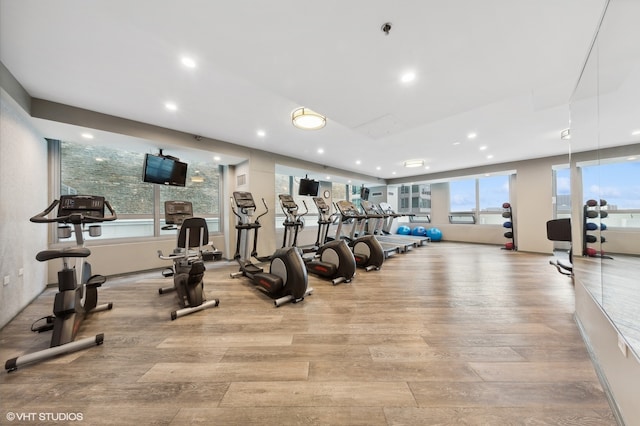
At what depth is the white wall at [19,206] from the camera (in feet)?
8.18

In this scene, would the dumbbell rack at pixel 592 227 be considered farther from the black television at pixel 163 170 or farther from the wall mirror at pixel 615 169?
the black television at pixel 163 170

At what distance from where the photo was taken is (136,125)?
374 centimetres

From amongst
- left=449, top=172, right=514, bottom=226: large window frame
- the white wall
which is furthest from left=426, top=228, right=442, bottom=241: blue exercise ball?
the white wall

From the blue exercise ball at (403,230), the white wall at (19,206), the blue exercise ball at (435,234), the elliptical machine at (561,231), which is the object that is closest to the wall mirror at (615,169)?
the elliptical machine at (561,231)

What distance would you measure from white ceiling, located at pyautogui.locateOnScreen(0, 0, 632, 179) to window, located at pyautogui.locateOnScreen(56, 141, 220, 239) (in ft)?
4.70

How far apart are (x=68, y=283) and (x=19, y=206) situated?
1.89 meters

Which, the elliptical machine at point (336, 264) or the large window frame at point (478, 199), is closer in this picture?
the elliptical machine at point (336, 264)

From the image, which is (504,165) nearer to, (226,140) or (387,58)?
(387,58)

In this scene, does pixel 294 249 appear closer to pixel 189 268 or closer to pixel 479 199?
pixel 189 268

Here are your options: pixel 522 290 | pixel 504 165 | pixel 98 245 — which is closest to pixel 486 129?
pixel 522 290

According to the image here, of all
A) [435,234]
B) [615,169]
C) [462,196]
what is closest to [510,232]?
[462,196]

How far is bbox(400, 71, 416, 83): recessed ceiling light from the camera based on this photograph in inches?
91.7

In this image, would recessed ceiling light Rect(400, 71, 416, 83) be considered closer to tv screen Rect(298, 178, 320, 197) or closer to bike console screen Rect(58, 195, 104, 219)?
bike console screen Rect(58, 195, 104, 219)

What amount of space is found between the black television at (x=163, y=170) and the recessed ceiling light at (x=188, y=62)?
2.51 m
